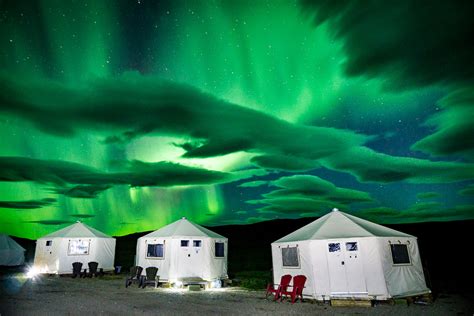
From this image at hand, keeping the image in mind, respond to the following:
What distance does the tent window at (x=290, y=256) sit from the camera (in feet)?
34.5

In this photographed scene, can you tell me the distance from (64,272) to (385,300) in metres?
17.8

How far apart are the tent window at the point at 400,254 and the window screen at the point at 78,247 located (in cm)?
1776

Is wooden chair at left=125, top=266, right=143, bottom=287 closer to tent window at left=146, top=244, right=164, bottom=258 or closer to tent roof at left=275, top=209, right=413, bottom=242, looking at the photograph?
tent window at left=146, top=244, right=164, bottom=258

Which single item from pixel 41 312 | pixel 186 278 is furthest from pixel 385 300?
pixel 41 312

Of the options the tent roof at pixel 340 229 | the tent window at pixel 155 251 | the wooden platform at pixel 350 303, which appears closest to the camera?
the wooden platform at pixel 350 303

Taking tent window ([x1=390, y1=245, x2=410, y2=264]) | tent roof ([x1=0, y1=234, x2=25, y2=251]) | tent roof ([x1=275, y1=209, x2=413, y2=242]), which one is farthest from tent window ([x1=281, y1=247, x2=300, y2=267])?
tent roof ([x1=0, y1=234, x2=25, y2=251])

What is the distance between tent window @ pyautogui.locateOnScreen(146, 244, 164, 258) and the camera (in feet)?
46.5

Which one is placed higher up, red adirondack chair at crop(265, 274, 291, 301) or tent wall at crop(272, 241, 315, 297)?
tent wall at crop(272, 241, 315, 297)

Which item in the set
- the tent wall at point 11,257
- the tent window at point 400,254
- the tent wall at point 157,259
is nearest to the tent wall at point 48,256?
the tent wall at point 157,259

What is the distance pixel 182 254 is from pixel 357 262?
784 cm

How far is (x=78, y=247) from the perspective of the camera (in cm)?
1903

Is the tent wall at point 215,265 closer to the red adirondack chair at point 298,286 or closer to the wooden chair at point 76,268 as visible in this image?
the red adirondack chair at point 298,286

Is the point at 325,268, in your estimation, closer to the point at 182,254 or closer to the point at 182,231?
the point at 182,254

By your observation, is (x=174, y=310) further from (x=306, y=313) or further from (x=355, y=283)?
(x=355, y=283)
